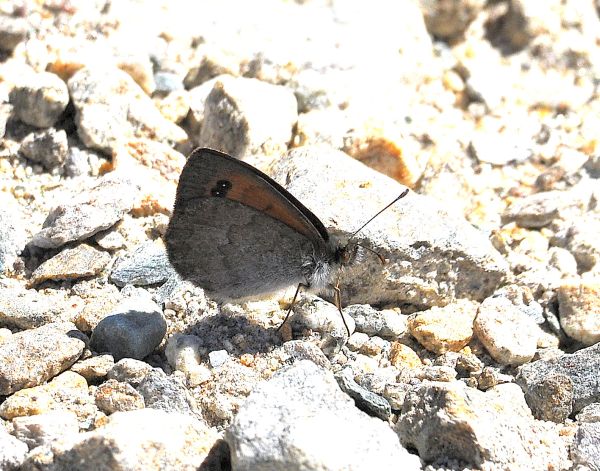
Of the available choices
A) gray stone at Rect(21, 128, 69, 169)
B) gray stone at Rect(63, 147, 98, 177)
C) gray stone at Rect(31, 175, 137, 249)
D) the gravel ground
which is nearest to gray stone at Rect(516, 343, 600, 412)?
the gravel ground

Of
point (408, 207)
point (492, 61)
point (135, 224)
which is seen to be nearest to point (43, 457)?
point (135, 224)

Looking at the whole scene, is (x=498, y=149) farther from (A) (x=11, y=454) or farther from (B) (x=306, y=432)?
(A) (x=11, y=454)

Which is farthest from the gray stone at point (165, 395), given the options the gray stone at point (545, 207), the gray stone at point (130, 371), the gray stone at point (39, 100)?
the gray stone at point (545, 207)

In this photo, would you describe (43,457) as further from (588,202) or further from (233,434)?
(588,202)

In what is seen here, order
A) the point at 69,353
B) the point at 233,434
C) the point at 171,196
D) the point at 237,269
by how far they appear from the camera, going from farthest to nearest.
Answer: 1. the point at 171,196
2. the point at 237,269
3. the point at 69,353
4. the point at 233,434

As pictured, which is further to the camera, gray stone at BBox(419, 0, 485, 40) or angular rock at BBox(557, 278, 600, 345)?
gray stone at BBox(419, 0, 485, 40)

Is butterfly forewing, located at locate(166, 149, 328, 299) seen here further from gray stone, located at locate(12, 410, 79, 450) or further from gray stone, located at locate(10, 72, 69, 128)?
gray stone, located at locate(10, 72, 69, 128)

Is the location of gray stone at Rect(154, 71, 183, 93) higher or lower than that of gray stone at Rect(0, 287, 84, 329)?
higher
